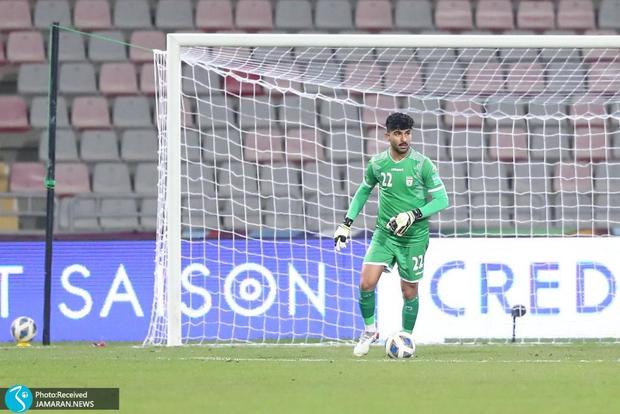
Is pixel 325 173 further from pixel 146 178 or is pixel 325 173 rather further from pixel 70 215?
pixel 70 215

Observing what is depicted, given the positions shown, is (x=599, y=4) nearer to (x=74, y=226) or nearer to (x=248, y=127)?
(x=248, y=127)

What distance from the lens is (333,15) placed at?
18.3 meters

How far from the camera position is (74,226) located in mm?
15188

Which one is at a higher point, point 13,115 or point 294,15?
point 294,15

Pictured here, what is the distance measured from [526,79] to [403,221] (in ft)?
16.1

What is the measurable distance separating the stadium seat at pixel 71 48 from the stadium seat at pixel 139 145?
56.6 inches

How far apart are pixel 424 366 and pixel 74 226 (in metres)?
5.94

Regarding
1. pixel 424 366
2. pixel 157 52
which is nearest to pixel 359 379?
pixel 424 366

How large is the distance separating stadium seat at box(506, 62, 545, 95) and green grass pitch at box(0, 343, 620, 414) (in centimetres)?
364

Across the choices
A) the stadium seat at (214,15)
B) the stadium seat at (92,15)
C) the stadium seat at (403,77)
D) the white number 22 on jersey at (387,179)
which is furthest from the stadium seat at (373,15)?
the white number 22 on jersey at (387,179)

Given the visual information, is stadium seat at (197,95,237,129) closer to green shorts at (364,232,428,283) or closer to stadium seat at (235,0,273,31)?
stadium seat at (235,0,273,31)

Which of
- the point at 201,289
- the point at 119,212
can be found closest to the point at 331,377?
the point at 201,289

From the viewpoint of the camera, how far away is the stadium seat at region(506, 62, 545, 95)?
15352 millimetres

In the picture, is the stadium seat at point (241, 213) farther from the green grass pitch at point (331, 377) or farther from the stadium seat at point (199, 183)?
the green grass pitch at point (331, 377)
